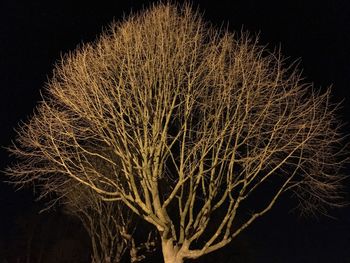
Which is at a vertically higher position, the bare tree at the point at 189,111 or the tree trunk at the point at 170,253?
the bare tree at the point at 189,111

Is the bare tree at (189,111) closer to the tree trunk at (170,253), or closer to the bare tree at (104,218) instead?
the tree trunk at (170,253)

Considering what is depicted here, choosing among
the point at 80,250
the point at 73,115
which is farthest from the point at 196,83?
the point at 80,250

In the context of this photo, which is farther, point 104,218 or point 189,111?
point 104,218

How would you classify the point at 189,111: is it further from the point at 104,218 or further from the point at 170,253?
the point at 104,218

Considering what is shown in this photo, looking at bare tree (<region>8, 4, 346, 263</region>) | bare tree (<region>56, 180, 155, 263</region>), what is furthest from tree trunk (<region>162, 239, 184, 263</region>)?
bare tree (<region>56, 180, 155, 263</region>)

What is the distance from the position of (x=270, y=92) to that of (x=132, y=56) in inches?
204

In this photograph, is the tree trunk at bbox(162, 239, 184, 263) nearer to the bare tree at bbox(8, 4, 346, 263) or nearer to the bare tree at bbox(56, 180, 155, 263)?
the bare tree at bbox(8, 4, 346, 263)

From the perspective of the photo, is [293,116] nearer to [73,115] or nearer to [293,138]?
→ [293,138]

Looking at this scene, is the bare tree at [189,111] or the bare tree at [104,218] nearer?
the bare tree at [189,111]

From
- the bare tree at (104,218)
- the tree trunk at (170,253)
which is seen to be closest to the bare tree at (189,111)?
the tree trunk at (170,253)

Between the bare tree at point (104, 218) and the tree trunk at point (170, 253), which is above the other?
the bare tree at point (104, 218)

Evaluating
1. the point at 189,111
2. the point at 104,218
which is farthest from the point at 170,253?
the point at 104,218

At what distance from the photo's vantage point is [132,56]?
19.6m

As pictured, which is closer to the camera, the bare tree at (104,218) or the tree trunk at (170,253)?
the tree trunk at (170,253)
